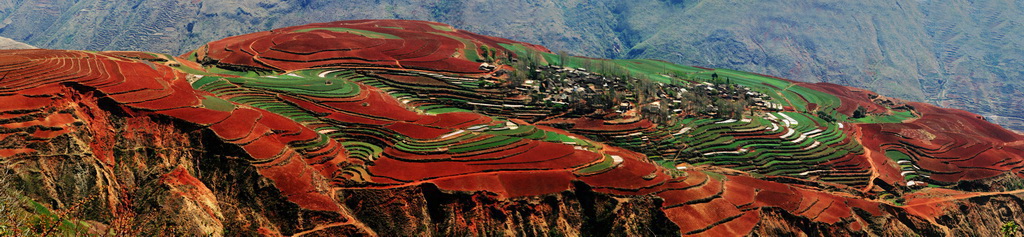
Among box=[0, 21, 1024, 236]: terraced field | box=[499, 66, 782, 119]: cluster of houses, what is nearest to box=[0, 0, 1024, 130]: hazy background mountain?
box=[0, 21, 1024, 236]: terraced field

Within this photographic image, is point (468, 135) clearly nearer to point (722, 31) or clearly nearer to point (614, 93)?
point (614, 93)

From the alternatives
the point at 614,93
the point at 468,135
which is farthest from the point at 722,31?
the point at 468,135

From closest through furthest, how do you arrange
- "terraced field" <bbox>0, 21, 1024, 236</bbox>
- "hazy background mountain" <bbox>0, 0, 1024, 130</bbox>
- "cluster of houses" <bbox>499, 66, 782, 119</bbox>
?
"terraced field" <bbox>0, 21, 1024, 236</bbox>
"cluster of houses" <bbox>499, 66, 782, 119</bbox>
"hazy background mountain" <bbox>0, 0, 1024, 130</bbox>

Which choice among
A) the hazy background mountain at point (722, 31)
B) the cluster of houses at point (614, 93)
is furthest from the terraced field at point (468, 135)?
the hazy background mountain at point (722, 31)

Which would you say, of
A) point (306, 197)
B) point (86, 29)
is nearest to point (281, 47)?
point (306, 197)

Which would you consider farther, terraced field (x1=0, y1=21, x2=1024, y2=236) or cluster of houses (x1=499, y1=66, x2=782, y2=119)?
cluster of houses (x1=499, y1=66, x2=782, y2=119)

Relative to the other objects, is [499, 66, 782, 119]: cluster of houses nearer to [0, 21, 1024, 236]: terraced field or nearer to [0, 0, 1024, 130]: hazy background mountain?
[0, 21, 1024, 236]: terraced field
